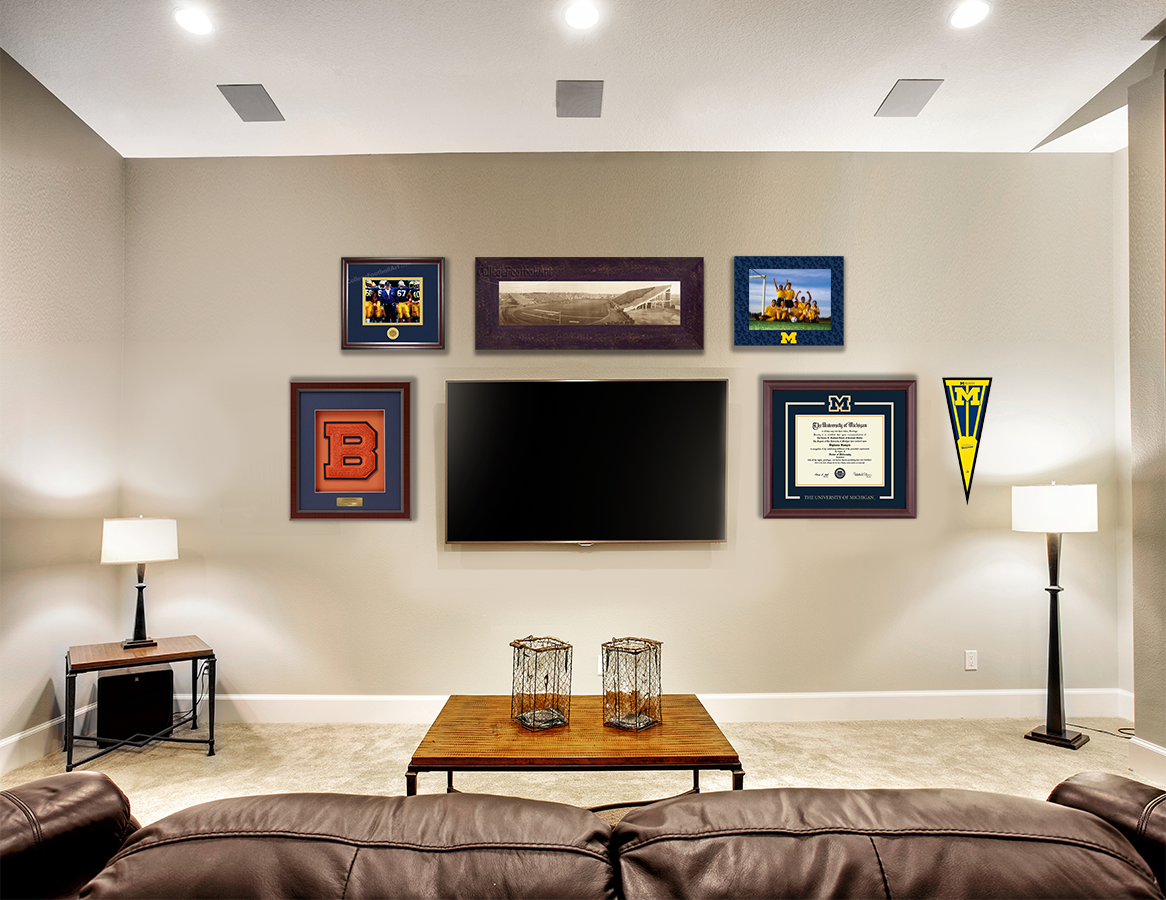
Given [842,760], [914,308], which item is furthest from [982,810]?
[914,308]

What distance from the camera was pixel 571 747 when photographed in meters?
2.29

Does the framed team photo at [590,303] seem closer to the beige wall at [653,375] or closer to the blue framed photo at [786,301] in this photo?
the beige wall at [653,375]

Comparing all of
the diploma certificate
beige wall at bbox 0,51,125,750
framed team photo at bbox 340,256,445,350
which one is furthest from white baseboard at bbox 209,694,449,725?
the diploma certificate

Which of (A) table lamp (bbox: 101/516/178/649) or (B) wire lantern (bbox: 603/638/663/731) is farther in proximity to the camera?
(A) table lamp (bbox: 101/516/178/649)

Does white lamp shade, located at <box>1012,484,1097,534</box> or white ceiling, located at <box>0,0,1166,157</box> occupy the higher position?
white ceiling, located at <box>0,0,1166,157</box>

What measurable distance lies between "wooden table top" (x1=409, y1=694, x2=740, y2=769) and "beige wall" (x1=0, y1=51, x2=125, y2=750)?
2.08 meters

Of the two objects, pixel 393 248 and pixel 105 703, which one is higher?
pixel 393 248

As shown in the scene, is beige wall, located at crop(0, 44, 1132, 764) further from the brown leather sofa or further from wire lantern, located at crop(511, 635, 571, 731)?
the brown leather sofa

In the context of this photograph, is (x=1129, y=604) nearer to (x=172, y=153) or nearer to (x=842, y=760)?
(x=842, y=760)

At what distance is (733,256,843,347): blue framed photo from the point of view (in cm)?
364

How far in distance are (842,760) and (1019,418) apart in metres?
2.07

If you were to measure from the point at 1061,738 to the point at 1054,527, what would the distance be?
102 centimetres

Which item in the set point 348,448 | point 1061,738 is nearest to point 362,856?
point 348,448

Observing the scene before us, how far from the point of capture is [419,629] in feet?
11.8
